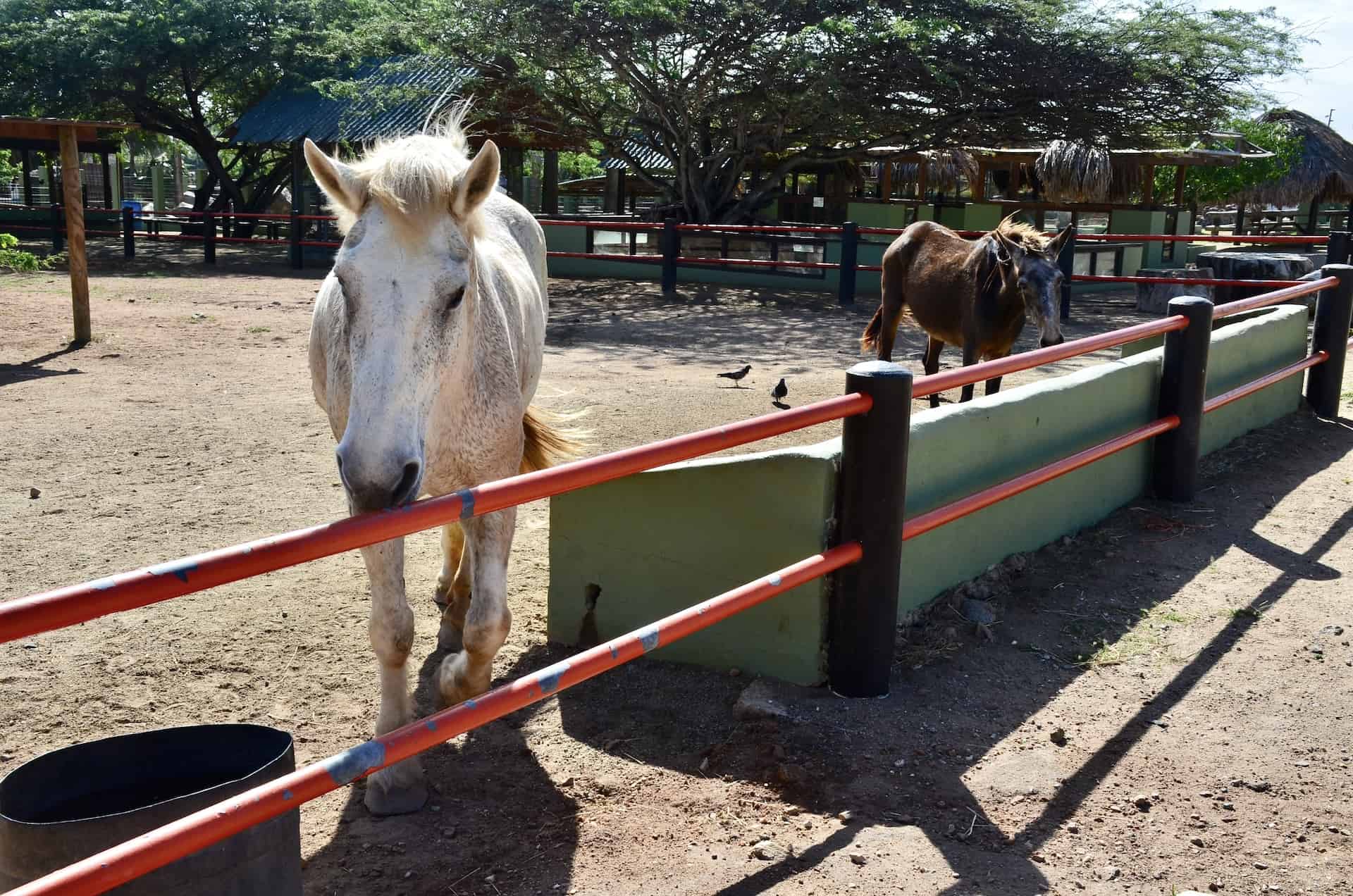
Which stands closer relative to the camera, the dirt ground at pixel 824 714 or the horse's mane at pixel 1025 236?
the dirt ground at pixel 824 714

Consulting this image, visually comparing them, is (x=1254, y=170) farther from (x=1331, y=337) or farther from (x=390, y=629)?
(x=390, y=629)

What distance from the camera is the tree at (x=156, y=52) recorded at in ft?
77.1

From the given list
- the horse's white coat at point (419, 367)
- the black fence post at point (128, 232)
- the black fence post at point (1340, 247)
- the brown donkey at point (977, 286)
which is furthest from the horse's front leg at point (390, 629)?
the black fence post at point (128, 232)

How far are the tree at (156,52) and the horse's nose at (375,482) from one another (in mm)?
22353

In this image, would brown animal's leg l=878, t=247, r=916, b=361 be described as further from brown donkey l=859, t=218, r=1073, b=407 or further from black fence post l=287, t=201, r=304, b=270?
black fence post l=287, t=201, r=304, b=270

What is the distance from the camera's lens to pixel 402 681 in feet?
10.7

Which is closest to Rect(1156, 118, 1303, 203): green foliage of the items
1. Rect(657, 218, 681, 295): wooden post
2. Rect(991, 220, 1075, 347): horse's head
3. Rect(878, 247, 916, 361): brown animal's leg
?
Rect(657, 218, 681, 295): wooden post

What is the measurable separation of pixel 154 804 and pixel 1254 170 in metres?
33.7

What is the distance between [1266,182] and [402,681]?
3328cm

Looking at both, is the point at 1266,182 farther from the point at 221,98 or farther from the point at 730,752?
the point at 730,752

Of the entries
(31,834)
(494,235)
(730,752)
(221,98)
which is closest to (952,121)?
(494,235)

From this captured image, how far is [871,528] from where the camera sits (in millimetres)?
3342

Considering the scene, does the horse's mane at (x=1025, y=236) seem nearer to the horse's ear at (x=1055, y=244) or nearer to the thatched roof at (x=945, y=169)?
the horse's ear at (x=1055, y=244)

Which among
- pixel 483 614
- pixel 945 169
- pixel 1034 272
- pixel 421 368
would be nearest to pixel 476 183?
pixel 421 368
